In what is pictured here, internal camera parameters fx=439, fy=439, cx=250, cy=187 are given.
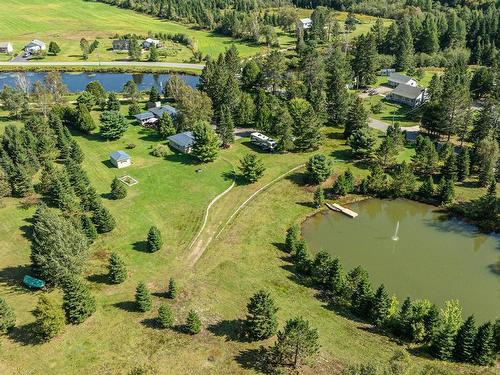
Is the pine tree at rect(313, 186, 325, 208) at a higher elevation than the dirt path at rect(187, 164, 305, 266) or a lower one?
higher

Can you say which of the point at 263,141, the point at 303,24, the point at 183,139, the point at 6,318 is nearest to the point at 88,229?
the point at 6,318

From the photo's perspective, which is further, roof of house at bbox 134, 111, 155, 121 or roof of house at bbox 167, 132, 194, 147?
roof of house at bbox 134, 111, 155, 121

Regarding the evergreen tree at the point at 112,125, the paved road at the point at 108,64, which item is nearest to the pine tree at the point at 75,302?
the evergreen tree at the point at 112,125

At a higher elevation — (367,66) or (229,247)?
(367,66)

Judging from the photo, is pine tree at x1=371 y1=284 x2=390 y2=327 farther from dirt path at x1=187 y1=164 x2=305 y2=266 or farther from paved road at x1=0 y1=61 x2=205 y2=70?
paved road at x1=0 y1=61 x2=205 y2=70

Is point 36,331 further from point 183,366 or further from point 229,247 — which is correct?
point 229,247

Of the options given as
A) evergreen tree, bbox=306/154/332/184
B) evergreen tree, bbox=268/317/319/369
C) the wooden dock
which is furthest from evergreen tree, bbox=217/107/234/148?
evergreen tree, bbox=268/317/319/369

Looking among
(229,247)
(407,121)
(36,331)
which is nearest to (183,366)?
(36,331)

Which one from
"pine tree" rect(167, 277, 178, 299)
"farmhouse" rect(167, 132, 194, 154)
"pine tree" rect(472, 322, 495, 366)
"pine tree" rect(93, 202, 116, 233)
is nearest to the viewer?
"pine tree" rect(472, 322, 495, 366)
